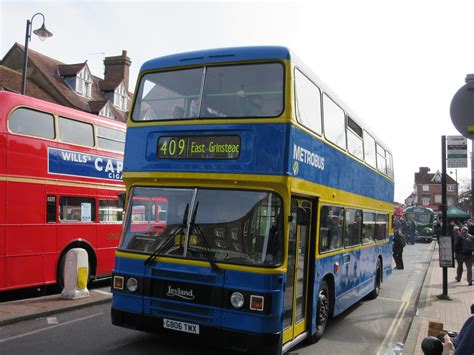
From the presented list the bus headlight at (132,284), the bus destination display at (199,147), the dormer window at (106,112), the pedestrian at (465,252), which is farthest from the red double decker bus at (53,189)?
the dormer window at (106,112)

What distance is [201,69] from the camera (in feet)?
20.4

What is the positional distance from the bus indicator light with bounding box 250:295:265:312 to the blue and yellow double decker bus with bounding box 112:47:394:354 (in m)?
0.01

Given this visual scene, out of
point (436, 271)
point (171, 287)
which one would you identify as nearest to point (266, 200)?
point (171, 287)

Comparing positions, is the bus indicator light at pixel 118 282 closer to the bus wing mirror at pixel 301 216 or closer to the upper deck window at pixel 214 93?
the upper deck window at pixel 214 93

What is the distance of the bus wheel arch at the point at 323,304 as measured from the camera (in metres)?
7.06

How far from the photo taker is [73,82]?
31.2 metres

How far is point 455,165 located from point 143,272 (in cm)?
670

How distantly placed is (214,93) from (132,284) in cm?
260

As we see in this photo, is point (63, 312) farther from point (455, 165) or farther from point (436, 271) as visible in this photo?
point (436, 271)

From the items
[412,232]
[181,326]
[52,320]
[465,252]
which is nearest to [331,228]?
[181,326]

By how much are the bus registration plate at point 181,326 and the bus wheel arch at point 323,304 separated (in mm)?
2204

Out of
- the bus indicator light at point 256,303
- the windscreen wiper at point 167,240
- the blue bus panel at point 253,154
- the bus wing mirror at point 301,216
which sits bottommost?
the bus indicator light at point 256,303

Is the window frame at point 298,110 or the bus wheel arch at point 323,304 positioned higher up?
the window frame at point 298,110

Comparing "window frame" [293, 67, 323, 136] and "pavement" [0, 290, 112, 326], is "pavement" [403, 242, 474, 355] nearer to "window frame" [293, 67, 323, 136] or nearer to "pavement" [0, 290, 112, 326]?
"window frame" [293, 67, 323, 136]
